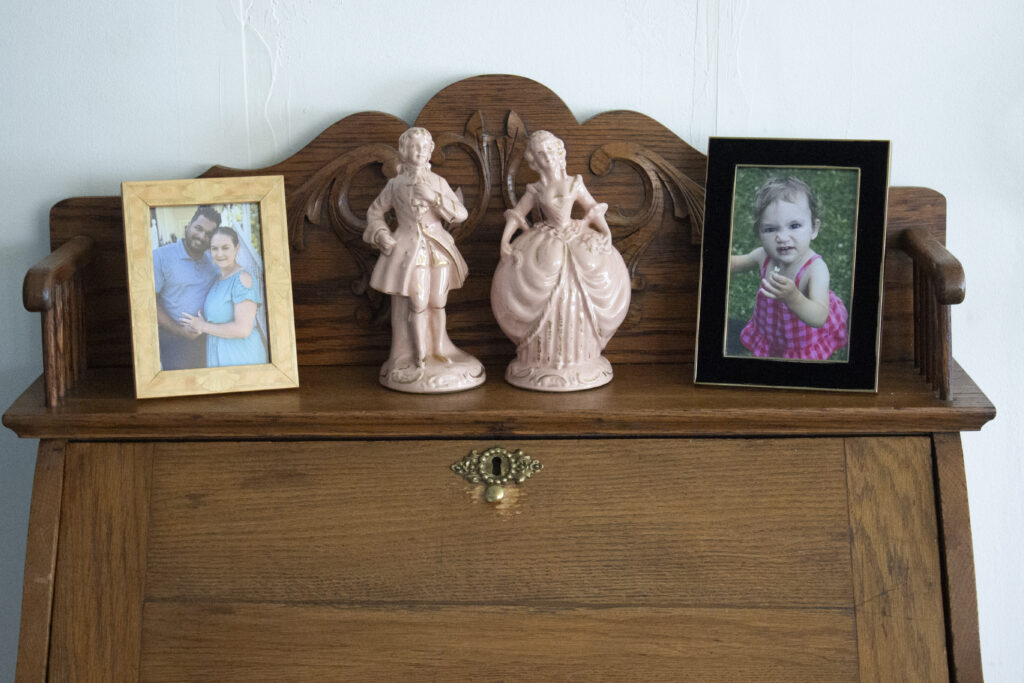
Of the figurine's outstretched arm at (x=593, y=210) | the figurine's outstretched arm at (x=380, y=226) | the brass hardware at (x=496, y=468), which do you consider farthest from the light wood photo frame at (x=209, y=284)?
the figurine's outstretched arm at (x=593, y=210)

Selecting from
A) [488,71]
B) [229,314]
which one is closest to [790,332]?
[488,71]

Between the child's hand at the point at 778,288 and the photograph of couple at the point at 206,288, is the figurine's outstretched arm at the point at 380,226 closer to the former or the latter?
the photograph of couple at the point at 206,288

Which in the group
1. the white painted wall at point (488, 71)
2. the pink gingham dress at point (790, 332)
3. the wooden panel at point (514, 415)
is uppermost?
the white painted wall at point (488, 71)

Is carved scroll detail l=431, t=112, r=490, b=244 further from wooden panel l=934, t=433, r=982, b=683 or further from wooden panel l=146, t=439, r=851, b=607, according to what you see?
wooden panel l=934, t=433, r=982, b=683

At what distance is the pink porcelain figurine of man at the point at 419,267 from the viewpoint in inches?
46.7

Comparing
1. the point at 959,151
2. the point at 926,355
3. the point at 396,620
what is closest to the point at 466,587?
Answer: the point at 396,620

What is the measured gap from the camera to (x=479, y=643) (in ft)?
3.76

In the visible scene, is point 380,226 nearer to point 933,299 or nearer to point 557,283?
point 557,283

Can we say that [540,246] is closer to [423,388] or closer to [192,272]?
[423,388]

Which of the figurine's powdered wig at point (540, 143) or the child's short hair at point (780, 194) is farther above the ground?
the figurine's powdered wig at point (540, 143)

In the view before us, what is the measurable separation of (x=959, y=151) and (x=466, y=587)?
834 millimetres

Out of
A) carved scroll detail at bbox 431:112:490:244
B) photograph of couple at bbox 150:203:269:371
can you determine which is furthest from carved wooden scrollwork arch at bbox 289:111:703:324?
photograph of couple at bbox 150:203:269:371

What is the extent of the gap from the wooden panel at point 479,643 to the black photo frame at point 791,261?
0.29 metres

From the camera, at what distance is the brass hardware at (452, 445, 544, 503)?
3.76 feet
